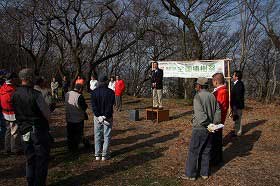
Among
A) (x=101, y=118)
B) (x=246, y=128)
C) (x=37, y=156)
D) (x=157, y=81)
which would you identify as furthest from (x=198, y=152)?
(x=157, y=81)

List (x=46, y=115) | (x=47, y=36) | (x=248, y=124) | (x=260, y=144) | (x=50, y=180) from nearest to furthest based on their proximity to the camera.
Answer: (x=46, y=115) < (x=50, y=180) < (x=260, y=144) < (x=248, y=124) < (x=47, y=36)

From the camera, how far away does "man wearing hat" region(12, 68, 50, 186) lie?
4.89m

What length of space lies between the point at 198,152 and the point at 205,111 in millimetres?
758

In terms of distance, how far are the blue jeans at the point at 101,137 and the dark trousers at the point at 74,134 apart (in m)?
0.64

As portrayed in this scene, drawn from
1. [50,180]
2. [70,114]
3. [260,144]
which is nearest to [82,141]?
[70,114]

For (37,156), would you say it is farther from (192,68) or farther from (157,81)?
(192,68)

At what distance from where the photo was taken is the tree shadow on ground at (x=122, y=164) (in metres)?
5.96

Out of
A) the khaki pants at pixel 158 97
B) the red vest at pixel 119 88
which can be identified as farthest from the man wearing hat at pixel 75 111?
the red vest at pixel 119 88

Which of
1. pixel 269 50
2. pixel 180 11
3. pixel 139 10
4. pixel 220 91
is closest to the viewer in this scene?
pixel 220 91

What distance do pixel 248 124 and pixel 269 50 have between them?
80.2ft

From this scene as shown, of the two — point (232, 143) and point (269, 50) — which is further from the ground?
point (269, 50)

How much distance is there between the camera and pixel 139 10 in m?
26.0

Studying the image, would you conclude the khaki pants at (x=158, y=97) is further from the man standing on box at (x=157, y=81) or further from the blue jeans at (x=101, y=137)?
the blue jeans at (x=101, y=137)

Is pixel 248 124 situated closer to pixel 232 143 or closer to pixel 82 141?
pixel 232 143
